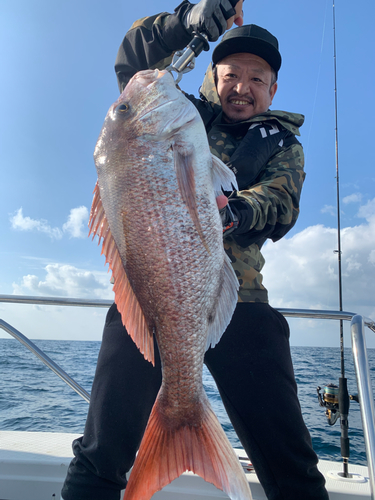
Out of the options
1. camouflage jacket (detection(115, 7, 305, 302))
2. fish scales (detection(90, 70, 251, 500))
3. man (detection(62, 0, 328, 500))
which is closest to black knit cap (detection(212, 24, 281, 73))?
man (detection(62, 0, 328, 500))

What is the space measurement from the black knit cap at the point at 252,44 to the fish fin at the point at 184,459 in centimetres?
218

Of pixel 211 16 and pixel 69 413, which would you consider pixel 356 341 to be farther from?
pixel 69 413

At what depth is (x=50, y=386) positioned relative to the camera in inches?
800

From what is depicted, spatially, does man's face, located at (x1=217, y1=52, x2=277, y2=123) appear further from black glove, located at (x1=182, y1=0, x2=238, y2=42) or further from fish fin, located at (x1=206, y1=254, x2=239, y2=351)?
fish fin, located at (x1=206, y1=254, x2=239, y2=351)

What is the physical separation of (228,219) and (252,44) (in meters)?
1.42

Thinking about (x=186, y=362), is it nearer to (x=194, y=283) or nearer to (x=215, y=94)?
(x=194, y=283)

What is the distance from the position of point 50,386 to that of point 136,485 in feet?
71.2

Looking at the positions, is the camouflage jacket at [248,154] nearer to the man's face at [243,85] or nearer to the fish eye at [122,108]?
the man's face at [243,85]

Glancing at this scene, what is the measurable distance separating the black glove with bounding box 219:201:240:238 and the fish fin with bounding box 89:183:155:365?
0.50m

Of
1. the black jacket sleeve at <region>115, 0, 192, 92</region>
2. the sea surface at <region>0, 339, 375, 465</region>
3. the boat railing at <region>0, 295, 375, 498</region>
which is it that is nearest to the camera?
the boat railing at <region>0, 295, 375, 498</region>

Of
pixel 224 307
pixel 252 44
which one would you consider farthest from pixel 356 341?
pixel 252 44

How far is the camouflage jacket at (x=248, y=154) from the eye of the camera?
1824mm

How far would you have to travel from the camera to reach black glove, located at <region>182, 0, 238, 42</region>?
2.00m

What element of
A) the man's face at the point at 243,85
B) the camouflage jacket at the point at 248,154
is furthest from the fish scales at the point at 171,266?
the man's face at the point at 243,85
